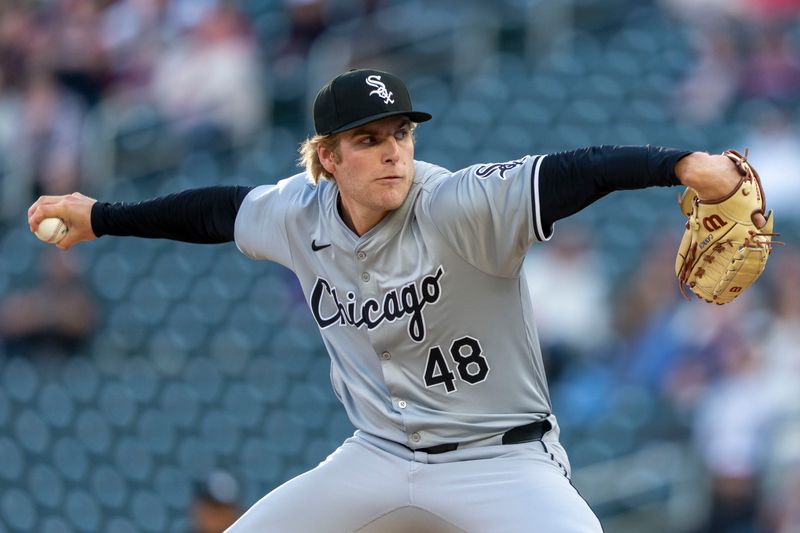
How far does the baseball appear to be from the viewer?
353 cm

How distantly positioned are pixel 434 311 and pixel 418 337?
82 mm

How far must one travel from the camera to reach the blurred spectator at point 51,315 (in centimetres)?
773

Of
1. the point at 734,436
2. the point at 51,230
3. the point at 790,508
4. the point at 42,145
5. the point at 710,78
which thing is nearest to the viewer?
the point at 51,230

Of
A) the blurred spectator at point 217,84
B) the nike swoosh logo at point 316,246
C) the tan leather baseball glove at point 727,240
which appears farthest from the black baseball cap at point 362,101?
the blurred spectator at point 217,84

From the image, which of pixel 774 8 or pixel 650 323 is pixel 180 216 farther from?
pixel 774 8

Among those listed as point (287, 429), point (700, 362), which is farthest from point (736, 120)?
point (287, 429)

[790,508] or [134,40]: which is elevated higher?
[134,40]

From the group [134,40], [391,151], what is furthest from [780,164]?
[134,40]

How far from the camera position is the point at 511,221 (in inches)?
116

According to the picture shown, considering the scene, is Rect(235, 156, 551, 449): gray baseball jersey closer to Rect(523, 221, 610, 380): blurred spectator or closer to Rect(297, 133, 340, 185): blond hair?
Rect(297, 133, 340, 185): blond hair

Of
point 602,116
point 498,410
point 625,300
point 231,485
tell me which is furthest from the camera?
point 602,116

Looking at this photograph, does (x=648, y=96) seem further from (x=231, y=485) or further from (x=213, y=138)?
(x=231, y=485)

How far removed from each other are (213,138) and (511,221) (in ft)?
18.2

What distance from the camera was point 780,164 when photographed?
6570 mm
